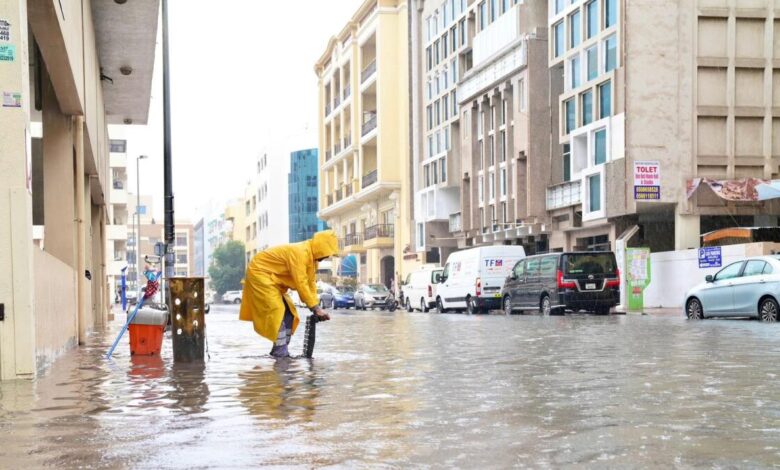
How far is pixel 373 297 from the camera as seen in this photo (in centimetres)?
5416

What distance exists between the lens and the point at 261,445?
239 inches

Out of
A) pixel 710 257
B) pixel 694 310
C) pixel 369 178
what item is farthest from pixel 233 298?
pixel 694 310

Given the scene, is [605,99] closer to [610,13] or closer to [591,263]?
[610,13]

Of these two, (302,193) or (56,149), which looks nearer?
(56,149)

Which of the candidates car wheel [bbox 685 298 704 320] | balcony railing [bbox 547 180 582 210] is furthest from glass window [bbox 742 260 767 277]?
balcony railing [bbox 547 180 582 210]

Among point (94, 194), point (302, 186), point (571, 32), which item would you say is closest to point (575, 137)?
point (571, 32)

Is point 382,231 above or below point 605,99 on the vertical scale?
below

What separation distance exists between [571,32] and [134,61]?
981 inches

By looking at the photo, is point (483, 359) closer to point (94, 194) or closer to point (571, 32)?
point (94, 194)

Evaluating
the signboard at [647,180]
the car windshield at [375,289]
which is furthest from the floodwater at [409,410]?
the car windshield at [375,289]

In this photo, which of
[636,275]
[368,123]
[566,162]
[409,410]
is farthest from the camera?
[368,123]

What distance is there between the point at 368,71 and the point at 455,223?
1836cm

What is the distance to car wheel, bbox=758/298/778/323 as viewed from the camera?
22.9 m

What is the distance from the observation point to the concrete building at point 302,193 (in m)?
125
